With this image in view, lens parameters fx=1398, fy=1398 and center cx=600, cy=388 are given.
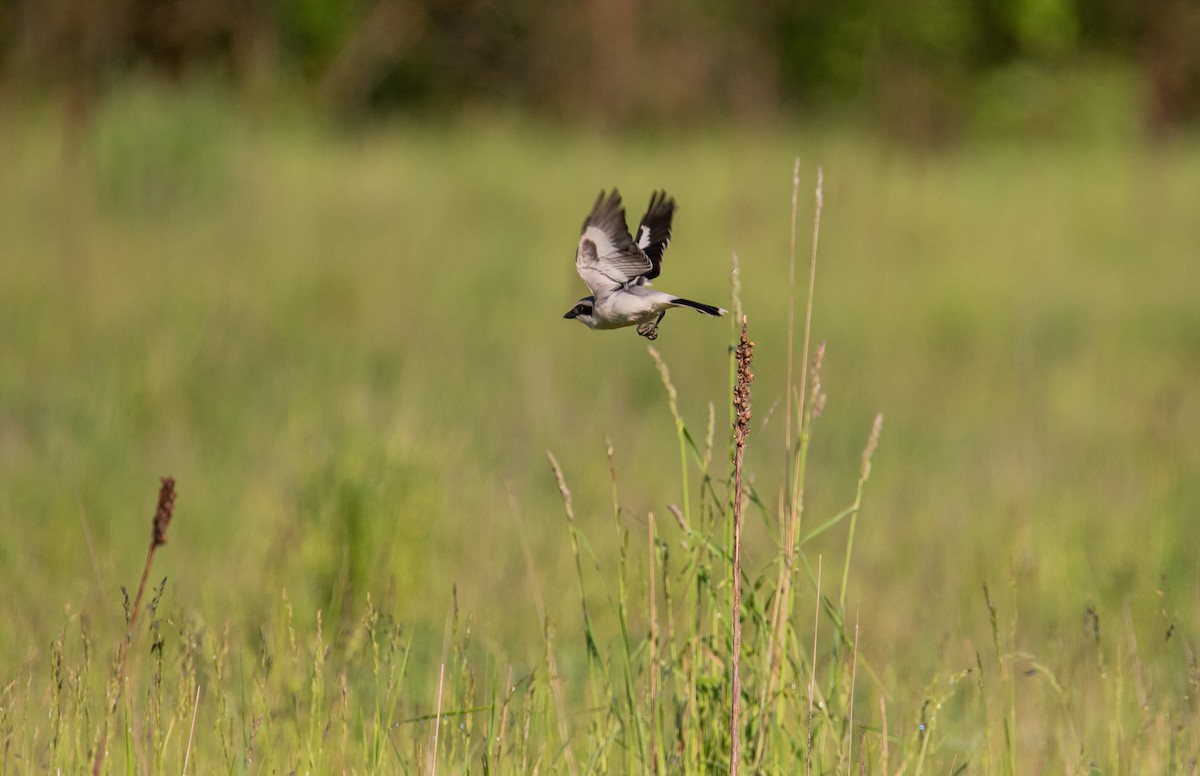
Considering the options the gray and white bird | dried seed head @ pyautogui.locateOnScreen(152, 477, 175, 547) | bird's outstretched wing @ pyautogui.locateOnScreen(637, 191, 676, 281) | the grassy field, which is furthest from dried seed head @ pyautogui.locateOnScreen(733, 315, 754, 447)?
dried seed head @ pyautogui.locateOnScreen(152, 477, 175, 547)

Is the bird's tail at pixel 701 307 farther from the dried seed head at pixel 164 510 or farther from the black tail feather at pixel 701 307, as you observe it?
the dried seed head at pixel 164 510

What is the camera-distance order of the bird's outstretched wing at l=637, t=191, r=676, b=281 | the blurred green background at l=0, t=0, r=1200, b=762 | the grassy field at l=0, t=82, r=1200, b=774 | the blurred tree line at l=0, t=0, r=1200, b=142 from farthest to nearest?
the blurred tree line at l=0, t=0, r=1200, b=142
the blurred green background at l=0, t=0, r=1200, b=762
the grassy field at l=0, t=82, r=1200, b=774
the bird's outstretched wing at l=637, t=191, r=676, b=281

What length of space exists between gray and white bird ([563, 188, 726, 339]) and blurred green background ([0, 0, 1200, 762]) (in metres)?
0.51

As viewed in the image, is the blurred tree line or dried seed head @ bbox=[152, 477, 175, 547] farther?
the blurred tree line

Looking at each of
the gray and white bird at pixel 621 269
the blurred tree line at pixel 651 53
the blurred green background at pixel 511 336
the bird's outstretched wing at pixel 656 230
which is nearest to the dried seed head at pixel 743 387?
the gray and white bird at pixel 621 269

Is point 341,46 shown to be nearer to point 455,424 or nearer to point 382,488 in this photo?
point 455,424

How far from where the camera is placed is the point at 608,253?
5.58ft

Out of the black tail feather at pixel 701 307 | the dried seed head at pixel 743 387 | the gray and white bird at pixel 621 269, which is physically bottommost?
the dried seed head at pixel 743 387

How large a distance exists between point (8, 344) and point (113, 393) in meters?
1.40

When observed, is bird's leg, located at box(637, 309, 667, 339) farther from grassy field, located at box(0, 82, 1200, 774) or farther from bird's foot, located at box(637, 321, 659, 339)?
grassy field, located at box(0, 82, 1200, 774)

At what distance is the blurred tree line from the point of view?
53.2 ft

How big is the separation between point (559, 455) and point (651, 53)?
11902mm

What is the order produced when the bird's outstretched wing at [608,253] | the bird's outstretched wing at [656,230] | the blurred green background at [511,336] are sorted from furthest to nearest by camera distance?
1. the blurred green background at [511,336]
2. the bird's outstretched wing at [656,230]
3. the bird's outstretched wing at [608,253]

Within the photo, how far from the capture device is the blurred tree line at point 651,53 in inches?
638
